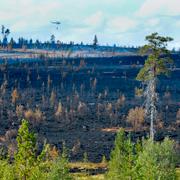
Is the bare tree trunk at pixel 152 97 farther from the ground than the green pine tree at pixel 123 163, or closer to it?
farther from the ground

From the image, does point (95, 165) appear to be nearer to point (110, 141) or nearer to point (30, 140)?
point (110, 141)

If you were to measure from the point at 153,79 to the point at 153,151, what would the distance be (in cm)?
768

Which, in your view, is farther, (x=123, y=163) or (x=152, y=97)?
(x=123, y=163)

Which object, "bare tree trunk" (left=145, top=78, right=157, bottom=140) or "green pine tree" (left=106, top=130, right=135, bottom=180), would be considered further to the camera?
"green pine tree" (left=106, top=130, right=135, bottom=180)

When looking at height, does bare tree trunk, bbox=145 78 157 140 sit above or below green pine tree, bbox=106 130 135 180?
above

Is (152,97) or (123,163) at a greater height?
(152,97)

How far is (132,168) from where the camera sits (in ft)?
202

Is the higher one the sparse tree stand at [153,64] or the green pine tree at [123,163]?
the sparse tree stand at [153,64]

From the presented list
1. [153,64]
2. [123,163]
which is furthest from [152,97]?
[123,163]

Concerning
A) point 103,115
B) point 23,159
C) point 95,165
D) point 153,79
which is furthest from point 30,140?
point 103,115

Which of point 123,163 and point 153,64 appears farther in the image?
point 123,163

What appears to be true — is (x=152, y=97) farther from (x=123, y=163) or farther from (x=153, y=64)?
(x=123, y=163)

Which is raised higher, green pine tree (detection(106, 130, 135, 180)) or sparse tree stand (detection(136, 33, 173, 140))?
sparse tree stand (detection(136, 33, 173, 140))

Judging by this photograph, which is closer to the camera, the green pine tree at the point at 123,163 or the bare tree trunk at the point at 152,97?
the bare tree trunk at the point at 152,97
